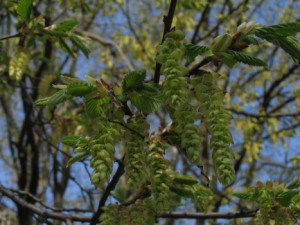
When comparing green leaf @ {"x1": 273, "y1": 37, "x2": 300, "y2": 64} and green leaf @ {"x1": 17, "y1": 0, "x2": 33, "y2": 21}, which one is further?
green leaf @ {"x1": 17, "y1": 0, "x2": 33, "y2": 21}

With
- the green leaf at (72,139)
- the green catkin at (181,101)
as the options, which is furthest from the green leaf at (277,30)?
the green leaf at (72,139)

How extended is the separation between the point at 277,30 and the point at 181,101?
1.47 feet

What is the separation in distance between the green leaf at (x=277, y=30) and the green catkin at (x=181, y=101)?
0.96 feet

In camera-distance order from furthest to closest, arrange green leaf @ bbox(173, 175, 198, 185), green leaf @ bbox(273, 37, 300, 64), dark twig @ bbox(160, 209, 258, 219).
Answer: dark twig @ bbox(160, 209, 258, 219)
green leaf @ bbox(173, 175, 198, 185)
green leaf @ bbox(273, 37, 300, 64)

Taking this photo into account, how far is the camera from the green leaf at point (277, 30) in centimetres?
154

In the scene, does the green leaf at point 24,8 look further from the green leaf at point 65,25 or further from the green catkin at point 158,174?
the green catkin at point 158,174

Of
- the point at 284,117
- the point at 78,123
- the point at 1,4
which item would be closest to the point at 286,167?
the point at 284,117

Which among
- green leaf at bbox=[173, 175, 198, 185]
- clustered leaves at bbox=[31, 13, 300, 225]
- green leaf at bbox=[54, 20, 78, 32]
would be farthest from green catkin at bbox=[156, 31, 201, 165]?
green leaf at bbox=[54, 20, 78, 32]

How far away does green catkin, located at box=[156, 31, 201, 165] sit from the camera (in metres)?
1.30

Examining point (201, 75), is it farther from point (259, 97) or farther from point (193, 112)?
point (259, 97)

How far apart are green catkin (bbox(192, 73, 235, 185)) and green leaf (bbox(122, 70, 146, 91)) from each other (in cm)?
16

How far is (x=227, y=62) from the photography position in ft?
5.26

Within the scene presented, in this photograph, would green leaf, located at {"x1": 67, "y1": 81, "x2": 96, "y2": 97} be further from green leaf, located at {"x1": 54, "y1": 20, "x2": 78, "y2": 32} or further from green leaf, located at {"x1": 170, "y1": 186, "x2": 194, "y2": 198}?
green leaf, located at {"x1": 54, "y1": 20, "x2": 78, "y2": 32}

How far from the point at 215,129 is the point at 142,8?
9.72 meters
